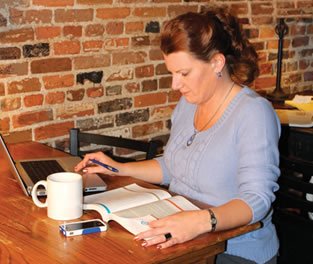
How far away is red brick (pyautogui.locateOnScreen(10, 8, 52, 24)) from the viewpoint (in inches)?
89.7

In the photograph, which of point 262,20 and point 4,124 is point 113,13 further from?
point 262,20

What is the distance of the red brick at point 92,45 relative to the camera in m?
2.55

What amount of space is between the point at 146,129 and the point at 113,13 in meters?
0.67

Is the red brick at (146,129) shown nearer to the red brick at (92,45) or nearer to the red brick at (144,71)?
the red brick at (144,71)

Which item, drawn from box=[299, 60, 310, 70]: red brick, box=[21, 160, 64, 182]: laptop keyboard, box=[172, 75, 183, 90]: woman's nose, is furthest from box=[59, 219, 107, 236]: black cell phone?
box=[299, 60, 310, 70]: red brick

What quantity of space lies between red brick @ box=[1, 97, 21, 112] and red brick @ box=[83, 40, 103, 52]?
1.38 feet

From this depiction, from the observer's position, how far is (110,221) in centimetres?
150

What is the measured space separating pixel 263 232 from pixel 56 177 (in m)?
0.70

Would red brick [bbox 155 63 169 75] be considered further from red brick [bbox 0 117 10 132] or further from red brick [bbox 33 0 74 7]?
red brick [bbox 0 117 10 132]

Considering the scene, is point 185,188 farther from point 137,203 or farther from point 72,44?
point 72,44

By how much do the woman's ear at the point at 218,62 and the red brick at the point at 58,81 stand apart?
0.98 meters

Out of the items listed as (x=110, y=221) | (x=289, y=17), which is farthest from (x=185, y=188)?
(x=289, y=17)

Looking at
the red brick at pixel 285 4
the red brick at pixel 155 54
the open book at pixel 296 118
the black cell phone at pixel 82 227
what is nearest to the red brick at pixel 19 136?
the red brick at pixel 155 54

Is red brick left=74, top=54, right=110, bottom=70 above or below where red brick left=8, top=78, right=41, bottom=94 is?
above
